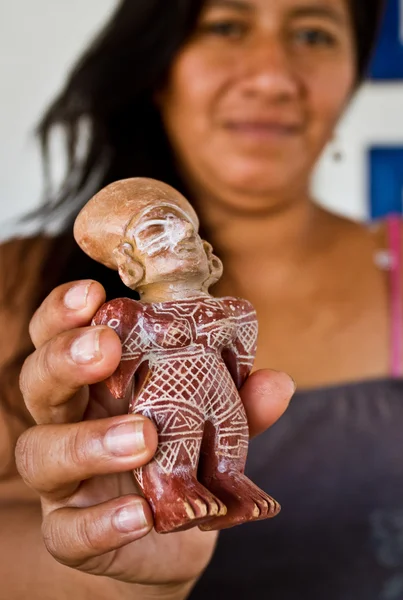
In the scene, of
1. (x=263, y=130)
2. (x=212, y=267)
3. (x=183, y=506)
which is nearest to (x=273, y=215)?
(x=263, y=130)

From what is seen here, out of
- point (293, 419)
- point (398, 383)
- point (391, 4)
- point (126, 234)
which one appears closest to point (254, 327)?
point (126, 234)

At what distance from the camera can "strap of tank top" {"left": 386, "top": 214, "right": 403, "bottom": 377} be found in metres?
1.02

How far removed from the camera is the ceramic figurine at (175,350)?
0.37 m

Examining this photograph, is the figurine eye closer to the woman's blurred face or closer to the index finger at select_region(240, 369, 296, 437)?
the index finger at select_region(240, 369, 296, 437)

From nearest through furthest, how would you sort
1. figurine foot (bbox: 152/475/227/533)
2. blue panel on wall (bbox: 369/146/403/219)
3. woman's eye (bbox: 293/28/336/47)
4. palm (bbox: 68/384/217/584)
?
figurine foot (bbox: 152/475/227/533) < palm (bbox: 68/384/217/584) < woman's eye (bbox: 293/28/336/47) < blue panel on wall (bbox: 369/146/403/219)

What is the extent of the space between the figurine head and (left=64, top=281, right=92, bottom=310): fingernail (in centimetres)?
2

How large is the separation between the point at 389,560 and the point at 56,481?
0.71 m

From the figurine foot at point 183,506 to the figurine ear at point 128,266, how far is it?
4.9 inches

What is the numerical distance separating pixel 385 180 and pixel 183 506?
3.44 ft

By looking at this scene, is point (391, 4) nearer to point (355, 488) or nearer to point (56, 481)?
point (355, 488)

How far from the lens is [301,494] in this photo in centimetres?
90

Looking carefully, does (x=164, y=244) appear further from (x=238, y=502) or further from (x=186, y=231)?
(x=238, y=502)

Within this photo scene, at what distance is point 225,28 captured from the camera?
0.86 m

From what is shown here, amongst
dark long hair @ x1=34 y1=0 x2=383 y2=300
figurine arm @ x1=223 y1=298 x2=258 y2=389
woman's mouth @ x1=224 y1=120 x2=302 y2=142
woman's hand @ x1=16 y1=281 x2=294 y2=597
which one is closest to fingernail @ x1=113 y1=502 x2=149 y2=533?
woman's hand @ x1=16 y1=281 x2=294 y2=597
